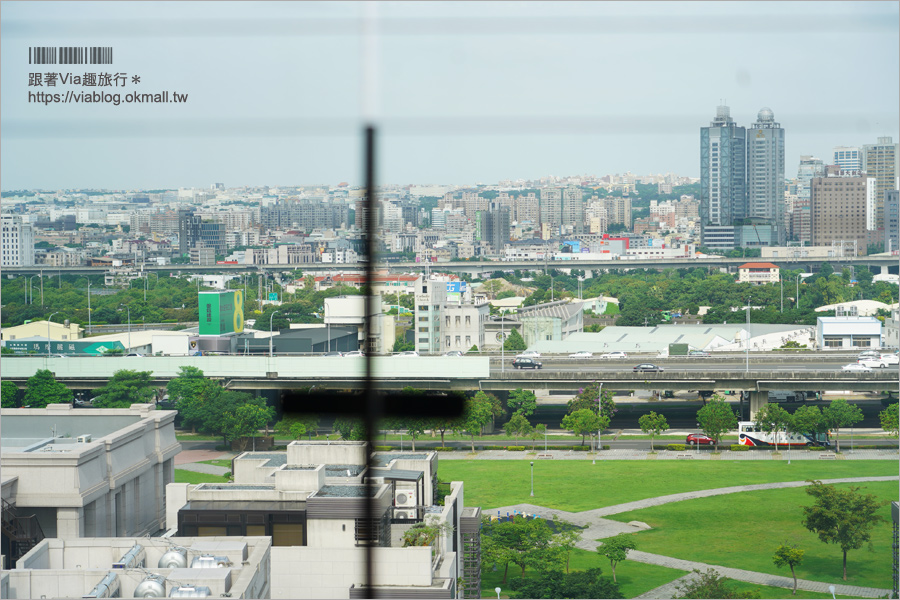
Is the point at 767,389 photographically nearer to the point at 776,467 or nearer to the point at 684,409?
the point at 684,409

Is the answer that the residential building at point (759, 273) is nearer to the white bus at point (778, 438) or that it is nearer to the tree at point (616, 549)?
the white bus at point (778, 438)

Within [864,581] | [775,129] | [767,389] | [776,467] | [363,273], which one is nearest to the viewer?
[363,273]

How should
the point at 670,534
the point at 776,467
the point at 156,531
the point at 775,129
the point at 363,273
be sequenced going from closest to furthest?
1. the point at 363,273
2. the point at 156,531
3. the point at 670,534
4. the point at 776,467
5. the point at 775,129

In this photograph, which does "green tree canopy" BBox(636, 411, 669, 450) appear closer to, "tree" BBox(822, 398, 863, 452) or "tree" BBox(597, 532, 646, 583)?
"tree" BBox(822, 398, 863, 452)

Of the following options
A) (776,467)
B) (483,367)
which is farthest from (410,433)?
(776,467)

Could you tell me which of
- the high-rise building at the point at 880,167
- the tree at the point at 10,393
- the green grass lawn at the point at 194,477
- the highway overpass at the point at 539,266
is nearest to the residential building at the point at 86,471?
the green grass lawn at the point at 194,477

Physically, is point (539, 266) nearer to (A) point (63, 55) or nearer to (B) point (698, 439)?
(B) point (698, 439)

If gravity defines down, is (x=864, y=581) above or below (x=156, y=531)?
below
